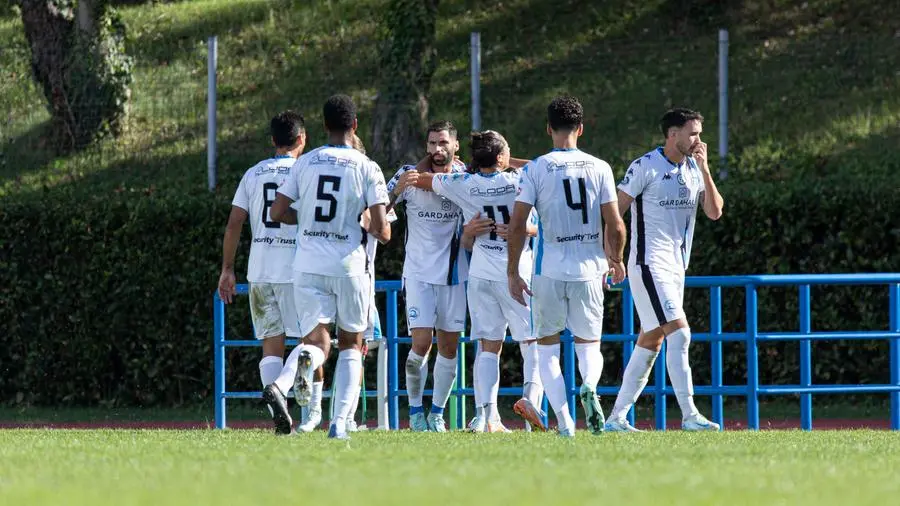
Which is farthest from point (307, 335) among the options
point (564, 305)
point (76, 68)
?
point (76, 68)

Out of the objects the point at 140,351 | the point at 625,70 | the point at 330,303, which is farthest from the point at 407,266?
the point at 625,70

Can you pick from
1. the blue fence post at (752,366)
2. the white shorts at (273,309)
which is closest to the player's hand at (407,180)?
the white shorts at (273,309)

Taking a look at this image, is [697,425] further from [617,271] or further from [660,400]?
[660,400]

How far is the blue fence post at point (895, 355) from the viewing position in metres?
11.9

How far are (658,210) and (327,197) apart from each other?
263 centimetres

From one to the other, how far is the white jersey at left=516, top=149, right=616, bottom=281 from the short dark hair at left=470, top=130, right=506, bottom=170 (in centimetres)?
120

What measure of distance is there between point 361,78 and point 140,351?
10.5 m

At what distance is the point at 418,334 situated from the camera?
11461 millimetres

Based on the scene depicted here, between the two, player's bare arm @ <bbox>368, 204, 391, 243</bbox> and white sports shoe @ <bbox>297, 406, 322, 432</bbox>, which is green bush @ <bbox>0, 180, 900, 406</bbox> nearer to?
white sports shoe @ <bbox>297, 406, 322, 432</bbox>

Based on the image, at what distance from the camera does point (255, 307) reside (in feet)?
36.5

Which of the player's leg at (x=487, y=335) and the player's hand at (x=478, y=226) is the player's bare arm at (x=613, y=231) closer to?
the player's hand at (x=478, y=226)

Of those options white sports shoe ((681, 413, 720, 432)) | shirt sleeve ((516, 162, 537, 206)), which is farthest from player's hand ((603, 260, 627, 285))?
white sports shoe ((681, 413, 720, 432))

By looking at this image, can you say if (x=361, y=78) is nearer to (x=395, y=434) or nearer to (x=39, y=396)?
(x=39, y=396)

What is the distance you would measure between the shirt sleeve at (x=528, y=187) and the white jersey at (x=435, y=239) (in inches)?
66.1
